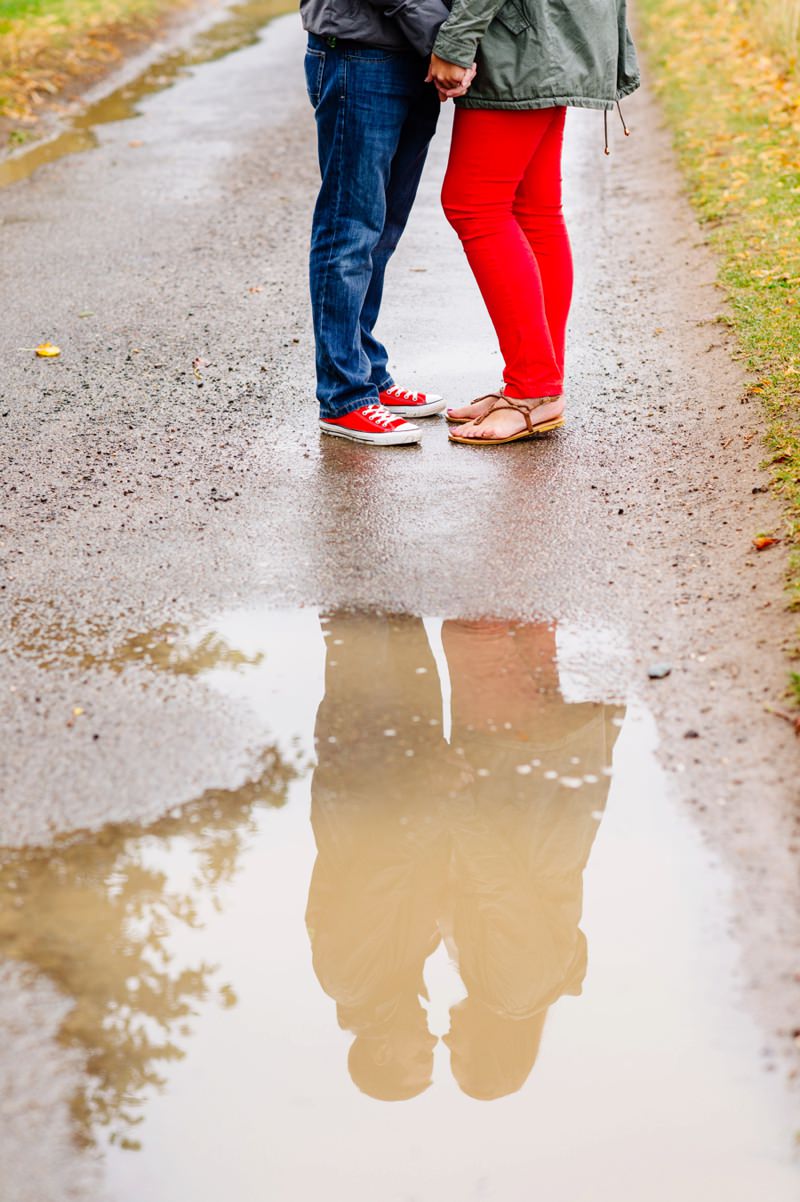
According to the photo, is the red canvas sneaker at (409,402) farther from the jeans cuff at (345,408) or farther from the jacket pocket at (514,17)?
the jacket pocket at (514,17)

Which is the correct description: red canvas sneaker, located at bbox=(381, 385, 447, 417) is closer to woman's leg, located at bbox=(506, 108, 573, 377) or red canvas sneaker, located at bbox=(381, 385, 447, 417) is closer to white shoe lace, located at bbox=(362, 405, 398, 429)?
white shoe lace, located at bbox=(362, 405, 398, 429)

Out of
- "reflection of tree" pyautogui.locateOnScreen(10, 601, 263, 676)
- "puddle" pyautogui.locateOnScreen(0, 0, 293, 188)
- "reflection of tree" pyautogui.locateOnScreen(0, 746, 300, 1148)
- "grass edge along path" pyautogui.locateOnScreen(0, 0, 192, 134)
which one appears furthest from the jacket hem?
"grass edge along path" pyautogui.locateOnScreen(0, 0, 192, 134)

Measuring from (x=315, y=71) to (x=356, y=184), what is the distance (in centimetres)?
35

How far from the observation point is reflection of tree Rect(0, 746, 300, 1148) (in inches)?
82.6

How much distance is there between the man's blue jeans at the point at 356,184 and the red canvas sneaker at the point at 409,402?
158mm

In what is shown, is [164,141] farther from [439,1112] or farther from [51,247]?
[439,1112]

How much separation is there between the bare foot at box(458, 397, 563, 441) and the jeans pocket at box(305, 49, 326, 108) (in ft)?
3.69

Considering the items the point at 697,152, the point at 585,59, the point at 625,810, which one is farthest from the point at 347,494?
the point at 697,152

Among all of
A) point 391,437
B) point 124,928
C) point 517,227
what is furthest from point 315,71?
point 124,928

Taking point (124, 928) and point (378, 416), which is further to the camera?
point (378, 416)

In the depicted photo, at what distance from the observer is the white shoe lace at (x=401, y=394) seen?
Result: 15.6 ft

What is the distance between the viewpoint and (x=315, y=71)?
4109 millimetres

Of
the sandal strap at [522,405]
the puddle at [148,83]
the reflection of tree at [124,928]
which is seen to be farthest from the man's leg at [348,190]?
the puddle at [148,83]

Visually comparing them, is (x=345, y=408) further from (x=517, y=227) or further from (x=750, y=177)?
(x=750, y=177)
